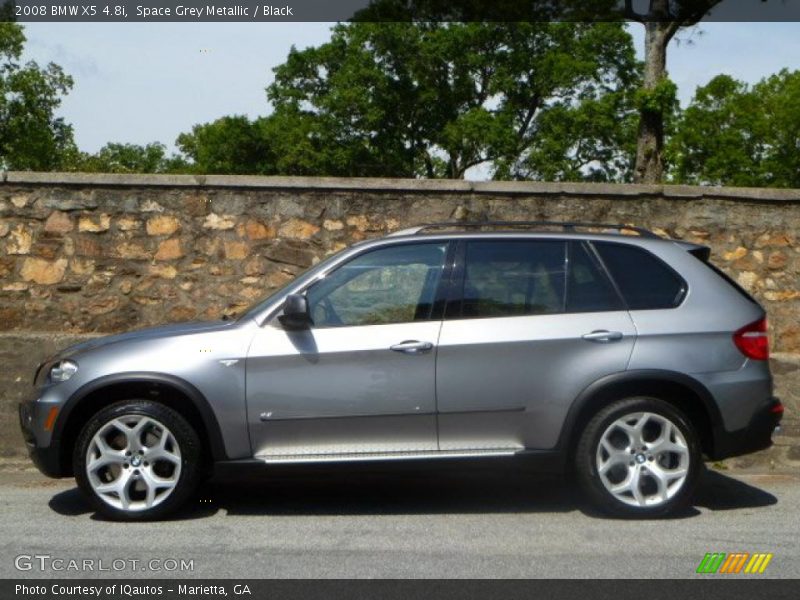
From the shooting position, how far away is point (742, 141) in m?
56.5

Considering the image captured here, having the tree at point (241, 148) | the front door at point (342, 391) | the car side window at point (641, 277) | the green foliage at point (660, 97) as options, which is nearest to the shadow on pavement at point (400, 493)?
the front door at point (342, 391)

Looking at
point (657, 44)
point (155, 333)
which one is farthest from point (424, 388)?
point (657, 44)

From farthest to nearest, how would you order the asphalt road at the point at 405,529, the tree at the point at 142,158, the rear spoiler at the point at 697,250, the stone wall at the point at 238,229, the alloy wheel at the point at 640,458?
the tree at the point at 142,158 → the stone wall at the point at 238,229 → the rear spoiler at the point at 697,250 → the alloy wheel at the point at 640,458 → the asphalt road at the point at 405,529

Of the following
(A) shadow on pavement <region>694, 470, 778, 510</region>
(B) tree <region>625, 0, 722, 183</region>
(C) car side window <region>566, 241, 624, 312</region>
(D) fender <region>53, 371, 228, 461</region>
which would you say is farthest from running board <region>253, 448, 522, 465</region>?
(B) tree <region>625, 0, 722, 183</region>

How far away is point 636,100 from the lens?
17.3m

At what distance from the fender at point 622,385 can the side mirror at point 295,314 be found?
5.44 ft

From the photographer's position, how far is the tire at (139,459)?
24.0 feet

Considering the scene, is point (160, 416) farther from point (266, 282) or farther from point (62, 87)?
point (62, 87)

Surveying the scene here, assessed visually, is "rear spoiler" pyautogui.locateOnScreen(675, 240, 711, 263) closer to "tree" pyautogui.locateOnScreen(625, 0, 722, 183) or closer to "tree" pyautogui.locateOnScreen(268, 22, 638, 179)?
"tree" pyautogui.locateOnScreen(625, 0, 722, 183)

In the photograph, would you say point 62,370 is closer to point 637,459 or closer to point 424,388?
point 424,388

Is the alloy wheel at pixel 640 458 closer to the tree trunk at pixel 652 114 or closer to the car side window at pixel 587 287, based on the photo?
the car side window at pixel 587 287

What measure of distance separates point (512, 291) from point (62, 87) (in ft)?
172

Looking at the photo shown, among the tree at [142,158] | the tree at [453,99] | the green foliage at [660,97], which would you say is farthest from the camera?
the tree at [142,158]

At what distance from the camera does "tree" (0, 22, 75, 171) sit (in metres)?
54.8
